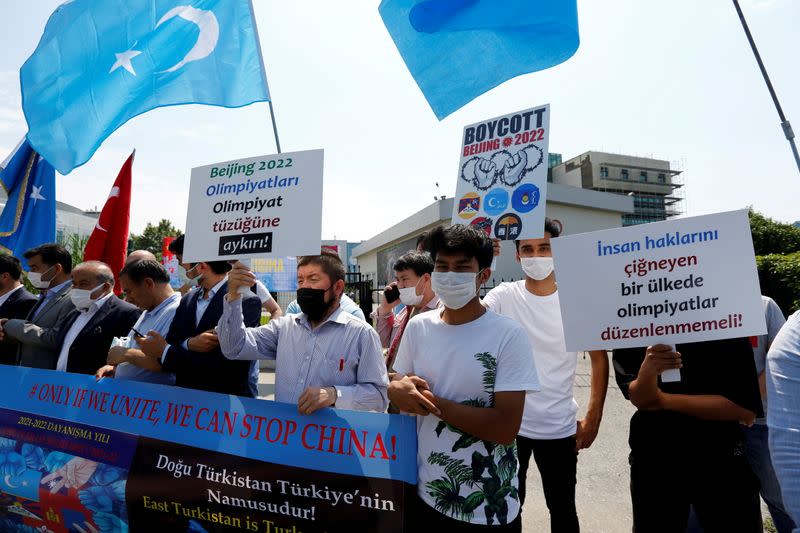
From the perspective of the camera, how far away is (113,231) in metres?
5.82

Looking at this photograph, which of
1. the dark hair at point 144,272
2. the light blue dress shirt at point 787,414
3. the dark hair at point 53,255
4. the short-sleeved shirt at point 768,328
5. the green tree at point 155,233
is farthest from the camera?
the green tree at point 155,233

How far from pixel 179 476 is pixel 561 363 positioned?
2.06 metres

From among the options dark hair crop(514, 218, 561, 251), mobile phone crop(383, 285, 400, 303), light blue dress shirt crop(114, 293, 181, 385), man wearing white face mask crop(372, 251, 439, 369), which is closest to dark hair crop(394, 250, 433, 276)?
man wearing white face mask crop(372, 251, 439, 369)

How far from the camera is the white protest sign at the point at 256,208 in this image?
2.36m

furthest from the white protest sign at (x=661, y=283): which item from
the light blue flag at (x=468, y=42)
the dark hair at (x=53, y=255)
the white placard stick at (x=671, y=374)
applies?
the dark hair at (x=53, y=255)

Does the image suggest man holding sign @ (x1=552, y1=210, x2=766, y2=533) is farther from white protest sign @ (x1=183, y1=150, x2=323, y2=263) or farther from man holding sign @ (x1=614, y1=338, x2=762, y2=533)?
white protest sign @ (x1=183, y1=150, x2=323, y2=263)

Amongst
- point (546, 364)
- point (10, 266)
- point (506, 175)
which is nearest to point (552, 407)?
point (546, 364)

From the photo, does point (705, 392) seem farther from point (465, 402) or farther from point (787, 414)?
point (465, 402)

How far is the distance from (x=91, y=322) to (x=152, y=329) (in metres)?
0.59

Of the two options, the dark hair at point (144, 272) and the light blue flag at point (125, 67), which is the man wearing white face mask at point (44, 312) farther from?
the dark hair at point (144, 272)

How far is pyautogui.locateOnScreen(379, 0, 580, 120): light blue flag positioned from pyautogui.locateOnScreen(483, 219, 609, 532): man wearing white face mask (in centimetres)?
155

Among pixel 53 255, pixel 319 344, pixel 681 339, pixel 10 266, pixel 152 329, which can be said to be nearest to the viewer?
pixel 681 339

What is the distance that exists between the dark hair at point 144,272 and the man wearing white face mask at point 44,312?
1.03 metres

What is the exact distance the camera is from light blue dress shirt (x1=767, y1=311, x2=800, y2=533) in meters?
1.06
